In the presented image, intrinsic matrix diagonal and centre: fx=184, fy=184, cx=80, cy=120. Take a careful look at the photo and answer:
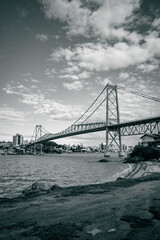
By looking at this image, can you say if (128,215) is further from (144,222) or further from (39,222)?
(39,222)

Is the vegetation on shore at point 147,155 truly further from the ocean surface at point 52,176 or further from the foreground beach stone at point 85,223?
the foreground beach stone at point 85,223

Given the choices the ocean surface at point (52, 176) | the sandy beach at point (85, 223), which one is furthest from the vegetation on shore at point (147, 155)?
the sandy beach at point (85, 223)

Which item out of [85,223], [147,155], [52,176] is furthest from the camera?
[147,155]

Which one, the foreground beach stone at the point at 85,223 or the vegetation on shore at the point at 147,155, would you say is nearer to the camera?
the foreground beach stone at the point at 85,223

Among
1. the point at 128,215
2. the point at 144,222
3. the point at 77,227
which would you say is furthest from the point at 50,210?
the point at 144,222

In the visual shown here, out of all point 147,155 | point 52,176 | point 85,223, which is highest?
point 85,223

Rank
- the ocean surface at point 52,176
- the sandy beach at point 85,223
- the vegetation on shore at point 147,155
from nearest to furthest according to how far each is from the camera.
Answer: the sandy beach at point 85,223
the ocean surface at point 52,176
the vegetation on shore at point 147,155

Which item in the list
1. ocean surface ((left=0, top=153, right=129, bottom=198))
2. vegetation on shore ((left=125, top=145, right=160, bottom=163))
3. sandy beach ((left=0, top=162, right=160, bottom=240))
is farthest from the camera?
vegetation on shore ((left=125, top=145, right=160, bottom=163))

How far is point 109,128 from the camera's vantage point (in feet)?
193

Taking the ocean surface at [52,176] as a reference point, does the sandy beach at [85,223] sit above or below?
above

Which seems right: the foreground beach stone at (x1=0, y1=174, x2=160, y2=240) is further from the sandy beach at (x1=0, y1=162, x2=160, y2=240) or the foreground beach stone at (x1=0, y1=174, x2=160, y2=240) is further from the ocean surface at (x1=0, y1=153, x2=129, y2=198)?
the ocean surface at (x1=0, y1=153, x2=129, y2=198)

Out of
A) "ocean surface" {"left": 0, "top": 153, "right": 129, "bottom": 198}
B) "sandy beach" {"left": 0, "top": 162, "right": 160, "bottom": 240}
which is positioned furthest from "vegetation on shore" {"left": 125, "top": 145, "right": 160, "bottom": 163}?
"sandy beach" {"left": 0, "top": 162, "right": 160, "bottom": 240}

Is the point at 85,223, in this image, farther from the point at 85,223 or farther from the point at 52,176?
the point at 52,176

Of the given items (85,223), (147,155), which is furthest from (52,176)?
(147,155)
